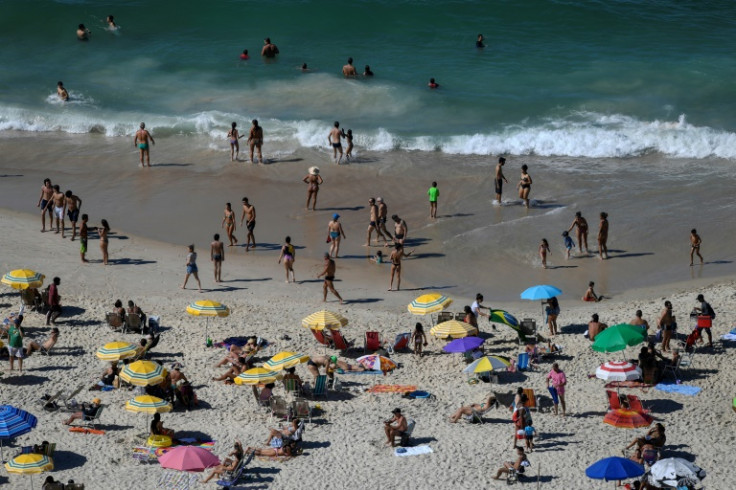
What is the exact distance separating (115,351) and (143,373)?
4.49 feet

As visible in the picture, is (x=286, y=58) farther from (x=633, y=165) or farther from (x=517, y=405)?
(x=517, y=405)

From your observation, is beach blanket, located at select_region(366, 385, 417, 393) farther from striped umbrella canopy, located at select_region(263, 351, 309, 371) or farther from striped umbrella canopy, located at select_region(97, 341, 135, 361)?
striped umbrella canopy, located at select_region(97, 341, 135, 361)

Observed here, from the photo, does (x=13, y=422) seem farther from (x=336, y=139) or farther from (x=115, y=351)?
(x=336, y=139)

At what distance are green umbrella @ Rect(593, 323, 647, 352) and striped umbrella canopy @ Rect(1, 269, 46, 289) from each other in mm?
11004

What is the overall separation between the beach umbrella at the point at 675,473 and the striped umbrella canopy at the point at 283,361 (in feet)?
22.7

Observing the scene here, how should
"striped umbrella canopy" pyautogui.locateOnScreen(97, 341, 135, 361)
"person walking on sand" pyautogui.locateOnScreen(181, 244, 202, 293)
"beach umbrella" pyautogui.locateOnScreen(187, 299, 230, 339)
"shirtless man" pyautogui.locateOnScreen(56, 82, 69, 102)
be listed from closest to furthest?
1. "striped umbrella canopy" pyautogui.locateOnScreen(97, 341, 135, 361)
2. "beach umbrella" pyautogui.locateOnScreen(187, 299, 230, 339)
3. "person walking on sand" pyautogui.locateOnScreen(181, 244, 202, 293)
4. "shirtless man" pyautogui.locateOnScreen(56, 82, 69, 102)

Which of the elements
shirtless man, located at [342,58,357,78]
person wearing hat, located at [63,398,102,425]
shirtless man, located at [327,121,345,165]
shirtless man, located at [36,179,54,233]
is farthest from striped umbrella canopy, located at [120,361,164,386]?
shirtless man, located at [342,58,357,78]

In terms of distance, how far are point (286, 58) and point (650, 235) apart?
16758 millimetres

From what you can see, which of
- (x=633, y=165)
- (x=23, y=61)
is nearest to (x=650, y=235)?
(x=633, y=165)

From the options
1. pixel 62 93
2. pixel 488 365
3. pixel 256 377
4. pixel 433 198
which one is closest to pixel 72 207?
pixel 433 198

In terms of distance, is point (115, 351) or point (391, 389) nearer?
point (391, 389)

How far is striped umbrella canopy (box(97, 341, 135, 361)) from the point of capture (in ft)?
71.6

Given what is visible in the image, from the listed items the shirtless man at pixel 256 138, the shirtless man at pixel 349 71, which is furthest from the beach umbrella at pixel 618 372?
the shirtless man at pixel 349 71

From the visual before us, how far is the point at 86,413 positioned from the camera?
20.2m
